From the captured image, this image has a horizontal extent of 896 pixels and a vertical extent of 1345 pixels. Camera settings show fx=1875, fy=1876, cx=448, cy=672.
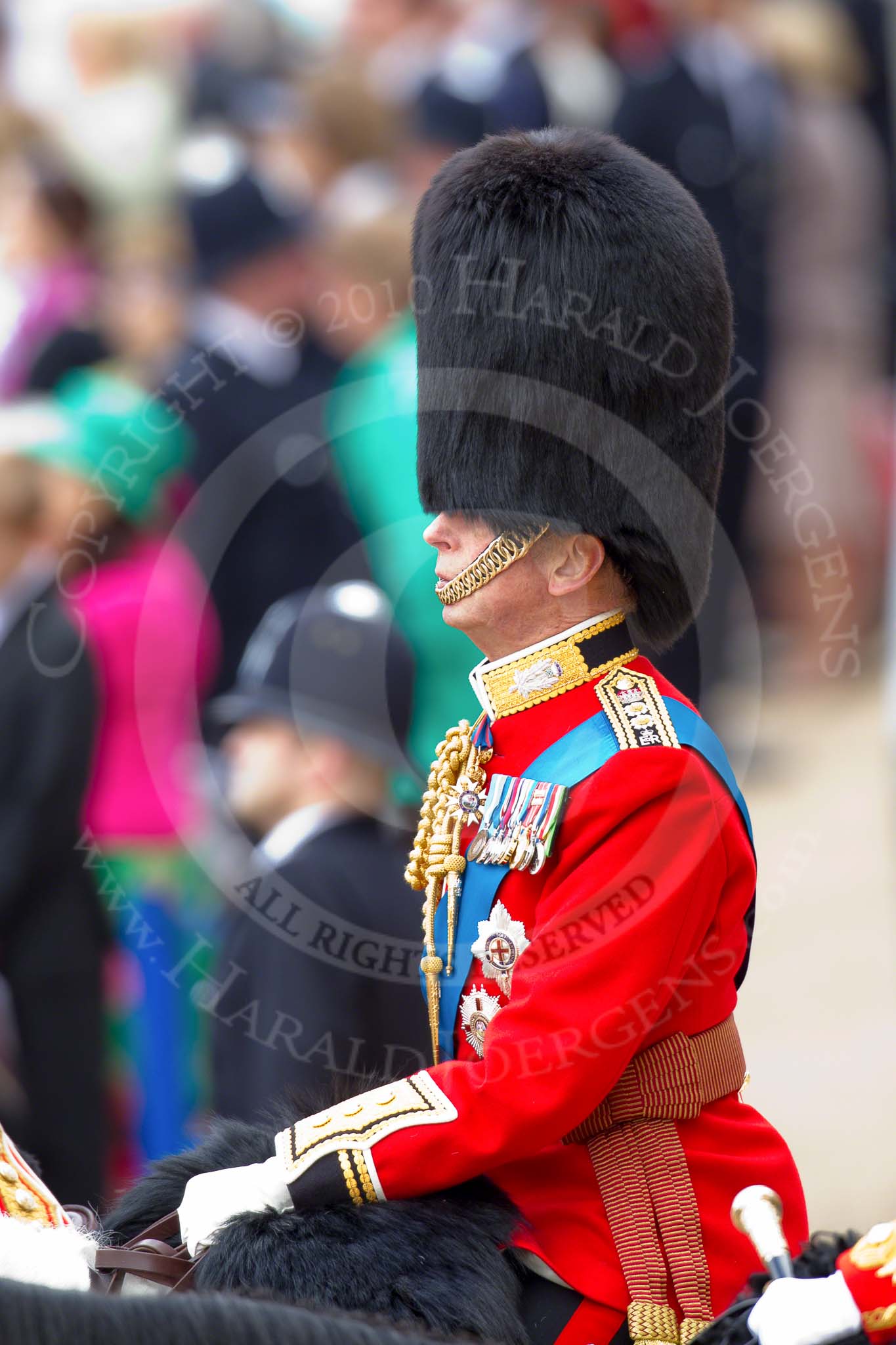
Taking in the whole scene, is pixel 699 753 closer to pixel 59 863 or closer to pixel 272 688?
pixel 272 688

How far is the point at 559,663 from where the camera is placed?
2203mm

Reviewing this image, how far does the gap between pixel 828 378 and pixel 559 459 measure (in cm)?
549

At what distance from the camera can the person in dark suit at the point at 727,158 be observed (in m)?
5.88

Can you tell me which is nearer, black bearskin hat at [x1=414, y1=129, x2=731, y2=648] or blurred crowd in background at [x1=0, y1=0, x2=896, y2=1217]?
black bearskin hat at [x1=414, y1=129, x2=731, y2=648]

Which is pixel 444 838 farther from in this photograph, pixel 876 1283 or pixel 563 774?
pixel 876 1283

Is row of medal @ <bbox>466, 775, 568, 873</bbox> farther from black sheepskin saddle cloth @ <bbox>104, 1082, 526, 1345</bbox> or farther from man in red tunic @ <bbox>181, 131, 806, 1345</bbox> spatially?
black sheepskin saddle cloth @ <bbox>104, 1082, 526, 1345</bbox>

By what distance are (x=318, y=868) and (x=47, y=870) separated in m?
1.06

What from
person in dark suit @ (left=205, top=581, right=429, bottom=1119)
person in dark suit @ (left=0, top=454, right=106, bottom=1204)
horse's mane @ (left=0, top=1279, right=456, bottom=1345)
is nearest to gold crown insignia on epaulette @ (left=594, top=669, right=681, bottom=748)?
horse's mane @ (left=0, top=1279, right=456, bottom=1345)

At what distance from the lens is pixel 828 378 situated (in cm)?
749

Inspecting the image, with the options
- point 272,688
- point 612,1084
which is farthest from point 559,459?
point 272,688

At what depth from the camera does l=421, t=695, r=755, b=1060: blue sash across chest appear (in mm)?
2135

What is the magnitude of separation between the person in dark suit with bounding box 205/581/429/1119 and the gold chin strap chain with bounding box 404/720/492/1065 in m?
0.87

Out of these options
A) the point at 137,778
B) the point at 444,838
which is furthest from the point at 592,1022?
the point at 137,778

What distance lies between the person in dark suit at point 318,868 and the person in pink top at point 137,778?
50 centimetres
